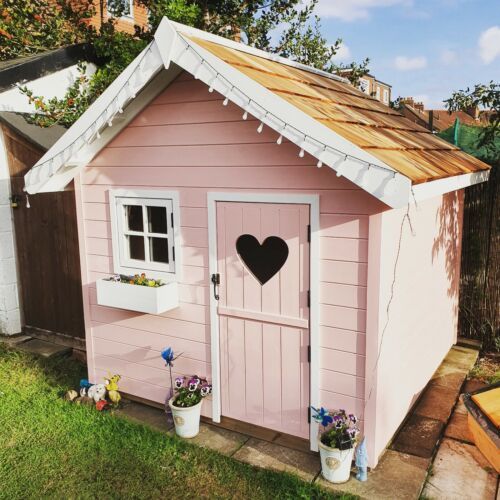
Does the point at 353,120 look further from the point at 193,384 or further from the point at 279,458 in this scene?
the point at 279,458

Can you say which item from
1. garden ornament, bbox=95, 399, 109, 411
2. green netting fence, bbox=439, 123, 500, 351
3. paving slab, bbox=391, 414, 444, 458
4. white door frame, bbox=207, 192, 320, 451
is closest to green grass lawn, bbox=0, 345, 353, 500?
garden ornament, bbox=95, 399, 109, 411

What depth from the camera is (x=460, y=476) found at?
4.07 metres

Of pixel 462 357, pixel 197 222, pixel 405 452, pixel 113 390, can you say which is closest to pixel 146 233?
pixel 197 222

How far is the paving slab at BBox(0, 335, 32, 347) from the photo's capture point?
7078 millimetres

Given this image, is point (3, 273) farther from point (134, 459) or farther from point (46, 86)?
point (134, 459)

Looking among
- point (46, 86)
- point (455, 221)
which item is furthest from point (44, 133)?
point (455, 221)

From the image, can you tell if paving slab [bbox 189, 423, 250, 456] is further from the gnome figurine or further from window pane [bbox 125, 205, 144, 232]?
window pane [bbox 125, 205, 144, 232]

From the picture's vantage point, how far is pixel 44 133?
23.4 ft

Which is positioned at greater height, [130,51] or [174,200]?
[130,51]

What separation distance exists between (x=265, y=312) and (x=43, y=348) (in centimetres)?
391

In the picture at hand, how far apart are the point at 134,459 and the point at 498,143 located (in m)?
6.54

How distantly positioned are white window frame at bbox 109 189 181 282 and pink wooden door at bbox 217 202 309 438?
0.50m

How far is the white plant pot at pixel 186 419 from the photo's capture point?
4617mm

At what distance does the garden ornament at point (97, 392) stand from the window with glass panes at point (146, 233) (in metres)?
1.32
